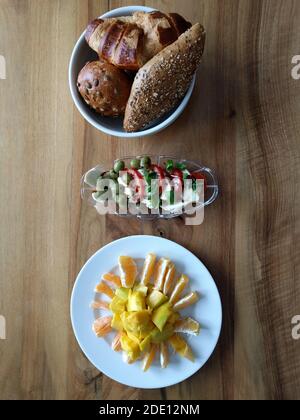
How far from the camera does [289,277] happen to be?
0.80 m

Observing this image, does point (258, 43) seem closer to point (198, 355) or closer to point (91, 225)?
point (91, 225)

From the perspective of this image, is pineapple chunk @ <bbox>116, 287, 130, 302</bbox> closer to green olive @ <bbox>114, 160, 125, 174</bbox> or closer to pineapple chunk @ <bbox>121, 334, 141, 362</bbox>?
pineapple chunk @ <bbox>121, 334, 141, 362</bbox>

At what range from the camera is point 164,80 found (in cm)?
63

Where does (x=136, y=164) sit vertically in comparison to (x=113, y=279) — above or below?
above

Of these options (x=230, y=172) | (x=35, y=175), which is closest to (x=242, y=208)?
(x=230, y=172)

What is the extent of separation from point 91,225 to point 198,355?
29 cm

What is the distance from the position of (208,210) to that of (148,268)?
0.15m

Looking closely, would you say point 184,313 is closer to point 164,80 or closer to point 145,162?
point 145,162

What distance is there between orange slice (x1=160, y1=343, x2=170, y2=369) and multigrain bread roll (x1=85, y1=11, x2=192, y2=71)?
1.51 ft

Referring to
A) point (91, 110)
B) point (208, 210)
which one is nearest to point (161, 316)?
point (208, 210)

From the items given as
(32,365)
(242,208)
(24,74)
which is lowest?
(32,365)

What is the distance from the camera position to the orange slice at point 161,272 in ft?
2.57

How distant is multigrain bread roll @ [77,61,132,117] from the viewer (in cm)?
64

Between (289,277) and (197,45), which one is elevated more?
(197,45)
